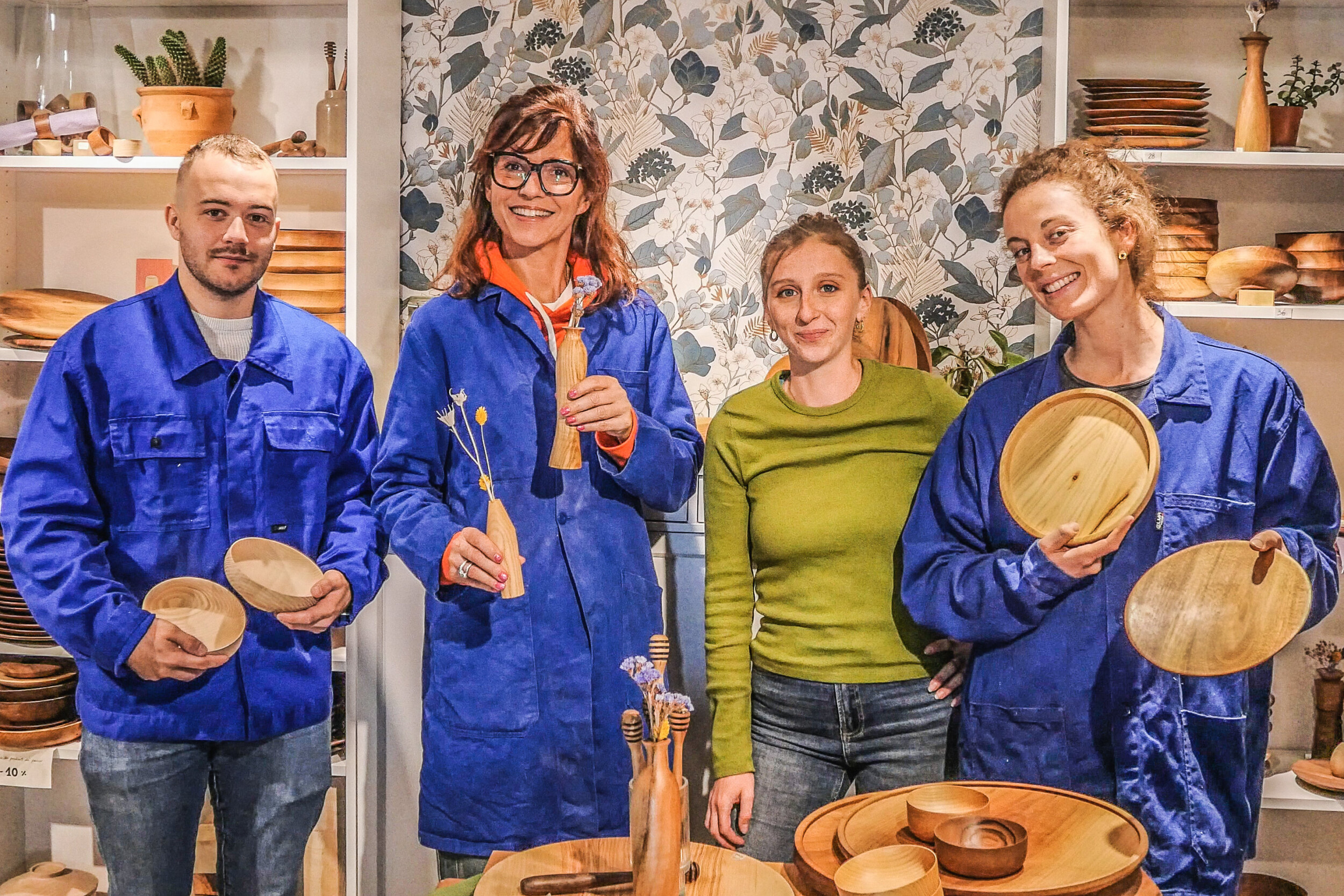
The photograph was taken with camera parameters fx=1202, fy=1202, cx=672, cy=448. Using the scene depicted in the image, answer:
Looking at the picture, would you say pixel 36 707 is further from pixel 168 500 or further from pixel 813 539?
pixel 813 539

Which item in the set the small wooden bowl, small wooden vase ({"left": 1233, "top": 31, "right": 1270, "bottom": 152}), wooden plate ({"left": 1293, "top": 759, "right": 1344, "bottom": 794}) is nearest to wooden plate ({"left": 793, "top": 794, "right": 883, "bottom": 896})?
the small wooden bowl

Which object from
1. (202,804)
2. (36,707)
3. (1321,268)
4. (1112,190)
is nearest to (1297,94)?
(1321,268)

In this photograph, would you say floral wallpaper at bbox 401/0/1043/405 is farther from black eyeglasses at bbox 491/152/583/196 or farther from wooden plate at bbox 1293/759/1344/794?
wooden plate at bbox 1293/759/1344/794

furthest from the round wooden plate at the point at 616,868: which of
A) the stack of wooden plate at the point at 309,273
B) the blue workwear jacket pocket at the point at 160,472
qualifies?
the stack of wooden plate at the point at 309,273

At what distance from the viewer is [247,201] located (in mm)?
2348

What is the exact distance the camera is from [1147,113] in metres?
2.67

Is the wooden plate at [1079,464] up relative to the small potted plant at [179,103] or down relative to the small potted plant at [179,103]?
down

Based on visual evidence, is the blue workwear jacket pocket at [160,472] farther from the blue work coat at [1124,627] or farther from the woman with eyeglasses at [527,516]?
the blue work coat at [1124,627]

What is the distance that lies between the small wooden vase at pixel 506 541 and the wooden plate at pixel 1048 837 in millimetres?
851

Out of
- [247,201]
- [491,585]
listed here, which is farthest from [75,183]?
[491,585]

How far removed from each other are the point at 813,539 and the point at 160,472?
1.26 meters

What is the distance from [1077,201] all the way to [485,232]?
115cm

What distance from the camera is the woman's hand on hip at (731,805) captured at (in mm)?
2207

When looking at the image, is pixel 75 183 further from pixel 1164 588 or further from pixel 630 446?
pixel 1164 588
